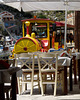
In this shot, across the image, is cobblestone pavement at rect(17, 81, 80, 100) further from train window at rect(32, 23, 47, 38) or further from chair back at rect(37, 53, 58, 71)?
train window at rect(32, 23, 47, 38)

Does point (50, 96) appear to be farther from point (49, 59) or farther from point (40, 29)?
point (40, 29)

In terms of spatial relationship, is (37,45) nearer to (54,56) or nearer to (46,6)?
(46,6)

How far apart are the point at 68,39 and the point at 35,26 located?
1729cm

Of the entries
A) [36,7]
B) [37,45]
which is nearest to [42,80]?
[36,7]

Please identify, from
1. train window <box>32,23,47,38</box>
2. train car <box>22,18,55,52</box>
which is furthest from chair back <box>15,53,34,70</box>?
train window <box>32,23,47,38</box>

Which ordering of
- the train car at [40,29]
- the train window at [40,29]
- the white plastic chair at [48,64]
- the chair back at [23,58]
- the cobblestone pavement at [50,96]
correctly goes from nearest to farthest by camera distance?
1. the cobblestone pavement at [50,96]
2. the white plastic chair at [48,64]
3. the chair back at [23,58]
4. the train car at [40,29]
5. the train window at [40,29]

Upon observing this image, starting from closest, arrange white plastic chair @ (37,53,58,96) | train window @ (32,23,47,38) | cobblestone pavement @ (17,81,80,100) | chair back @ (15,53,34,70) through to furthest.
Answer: cobblestone pavement @ (17,81,80,100)
white plastic chair @ (37,53,58,96)
chair back @ (15,53,34,70)
train window @ (32,23,47,38)

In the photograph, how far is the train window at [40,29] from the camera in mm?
13891

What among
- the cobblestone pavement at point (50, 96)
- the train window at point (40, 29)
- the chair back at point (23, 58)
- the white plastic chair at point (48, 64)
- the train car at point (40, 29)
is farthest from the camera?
the train window at point (40, 29)

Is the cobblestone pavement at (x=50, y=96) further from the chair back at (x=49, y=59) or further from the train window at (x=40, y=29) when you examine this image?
the train window at (x=40, y=29)

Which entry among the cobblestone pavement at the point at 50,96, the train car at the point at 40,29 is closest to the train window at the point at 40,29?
the train car at the point at 40,29

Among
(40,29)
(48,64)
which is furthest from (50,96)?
(40,29)

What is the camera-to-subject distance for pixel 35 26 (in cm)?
1398

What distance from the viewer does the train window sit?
45.6ft
